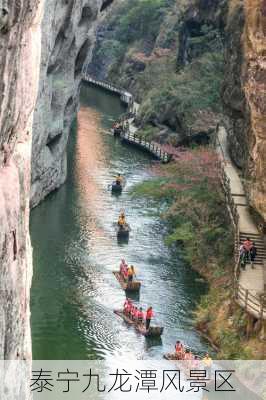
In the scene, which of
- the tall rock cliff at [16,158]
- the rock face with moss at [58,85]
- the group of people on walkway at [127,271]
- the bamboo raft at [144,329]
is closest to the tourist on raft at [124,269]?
the group of people on walkway at [127,271]

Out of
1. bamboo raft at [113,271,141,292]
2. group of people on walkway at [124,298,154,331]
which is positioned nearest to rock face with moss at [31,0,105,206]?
bamboo raft at [113,271,141,292]

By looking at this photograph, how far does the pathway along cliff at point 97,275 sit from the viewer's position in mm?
35438

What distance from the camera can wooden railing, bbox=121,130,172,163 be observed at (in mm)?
65806

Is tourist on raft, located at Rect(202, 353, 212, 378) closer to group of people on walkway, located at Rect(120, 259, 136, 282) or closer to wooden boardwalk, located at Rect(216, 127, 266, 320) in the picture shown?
wooden boardwalk, located at Rect(216, 127, 266, 320)

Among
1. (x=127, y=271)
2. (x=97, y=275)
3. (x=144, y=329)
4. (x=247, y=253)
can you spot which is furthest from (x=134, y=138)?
(x=144, y=329)

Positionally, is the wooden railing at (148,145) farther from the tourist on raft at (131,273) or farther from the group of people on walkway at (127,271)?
the tourist on raft at (131,273)

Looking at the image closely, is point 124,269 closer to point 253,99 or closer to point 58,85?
point 253,99

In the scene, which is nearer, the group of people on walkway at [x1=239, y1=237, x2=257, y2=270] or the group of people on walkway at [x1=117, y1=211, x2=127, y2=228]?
the group of people on walkway at [x1=239, y1=237, x2=257, y2=270]

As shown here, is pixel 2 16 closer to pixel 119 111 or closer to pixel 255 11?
pixel 255 11

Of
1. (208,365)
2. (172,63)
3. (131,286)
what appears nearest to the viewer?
(208,365)

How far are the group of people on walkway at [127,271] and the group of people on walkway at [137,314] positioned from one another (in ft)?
10.1

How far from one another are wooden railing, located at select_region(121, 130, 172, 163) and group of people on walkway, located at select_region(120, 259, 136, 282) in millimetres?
22287

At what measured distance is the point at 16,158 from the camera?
1889 centimetres

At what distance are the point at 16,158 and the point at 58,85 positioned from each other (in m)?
34.7
